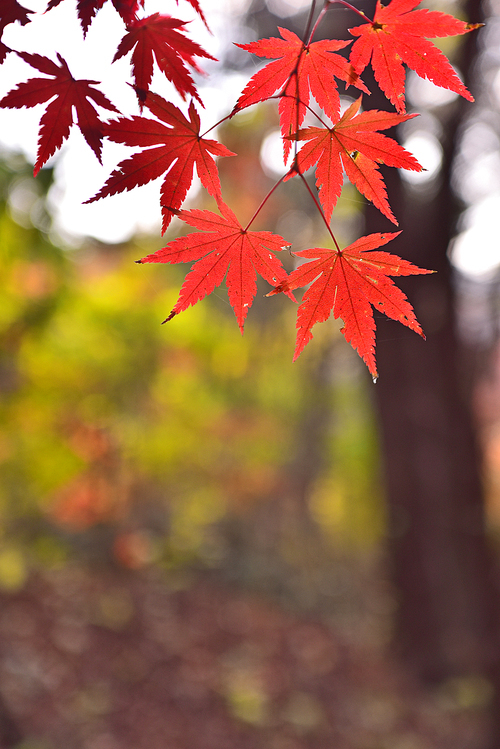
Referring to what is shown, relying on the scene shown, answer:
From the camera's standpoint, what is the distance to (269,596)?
5883mm

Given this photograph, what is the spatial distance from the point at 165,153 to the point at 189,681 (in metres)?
4.34

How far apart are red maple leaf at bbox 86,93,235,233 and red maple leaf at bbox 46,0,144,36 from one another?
0.47ft

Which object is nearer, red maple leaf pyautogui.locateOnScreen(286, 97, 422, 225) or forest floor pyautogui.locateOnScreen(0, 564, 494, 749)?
red maple leaf pyautogui.locateOnScreen(286, 97, 422, 225)

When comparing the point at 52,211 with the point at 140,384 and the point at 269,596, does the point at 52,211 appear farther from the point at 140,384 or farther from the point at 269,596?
the point at 269,596

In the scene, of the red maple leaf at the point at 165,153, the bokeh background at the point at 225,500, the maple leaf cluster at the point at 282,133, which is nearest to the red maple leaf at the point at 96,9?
the maple leaf cluster at the point at 282,133

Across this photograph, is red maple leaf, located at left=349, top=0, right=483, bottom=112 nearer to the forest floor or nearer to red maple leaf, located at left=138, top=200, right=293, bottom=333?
red maple leaf, located at left=138, top=200, right=293, bottom=333

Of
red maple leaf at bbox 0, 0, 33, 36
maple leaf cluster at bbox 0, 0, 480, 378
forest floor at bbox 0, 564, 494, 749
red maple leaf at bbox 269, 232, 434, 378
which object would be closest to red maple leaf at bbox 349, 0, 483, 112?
maple leaf cluster at bbox 0, 0, 480, 378

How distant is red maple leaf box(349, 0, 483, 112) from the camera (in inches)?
28.3

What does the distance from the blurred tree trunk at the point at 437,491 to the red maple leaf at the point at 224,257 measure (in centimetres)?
336

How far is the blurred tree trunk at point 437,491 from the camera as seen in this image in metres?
4.07

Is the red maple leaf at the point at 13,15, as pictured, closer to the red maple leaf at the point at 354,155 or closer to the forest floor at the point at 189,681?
the red maple leaf at the point at 354,155

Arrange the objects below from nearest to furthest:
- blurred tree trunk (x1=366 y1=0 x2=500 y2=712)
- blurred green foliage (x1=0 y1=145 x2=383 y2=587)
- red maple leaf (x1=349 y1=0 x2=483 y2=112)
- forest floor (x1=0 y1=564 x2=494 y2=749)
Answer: red maple leaf (x1=349 y1=0 x2=483 y2=112)
blurred green foliage (x1=0 y1=145 x2=383 y2=587)
forest floor (x1=0 y1=564 x2=494 y2=749)
blurred tree trunk (x1=366 y1=0 x2=500 y2=712)

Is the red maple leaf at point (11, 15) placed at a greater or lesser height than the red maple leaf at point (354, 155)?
greater

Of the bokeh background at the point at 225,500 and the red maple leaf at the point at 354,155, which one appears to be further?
the bokeh background at the point at 225,500
